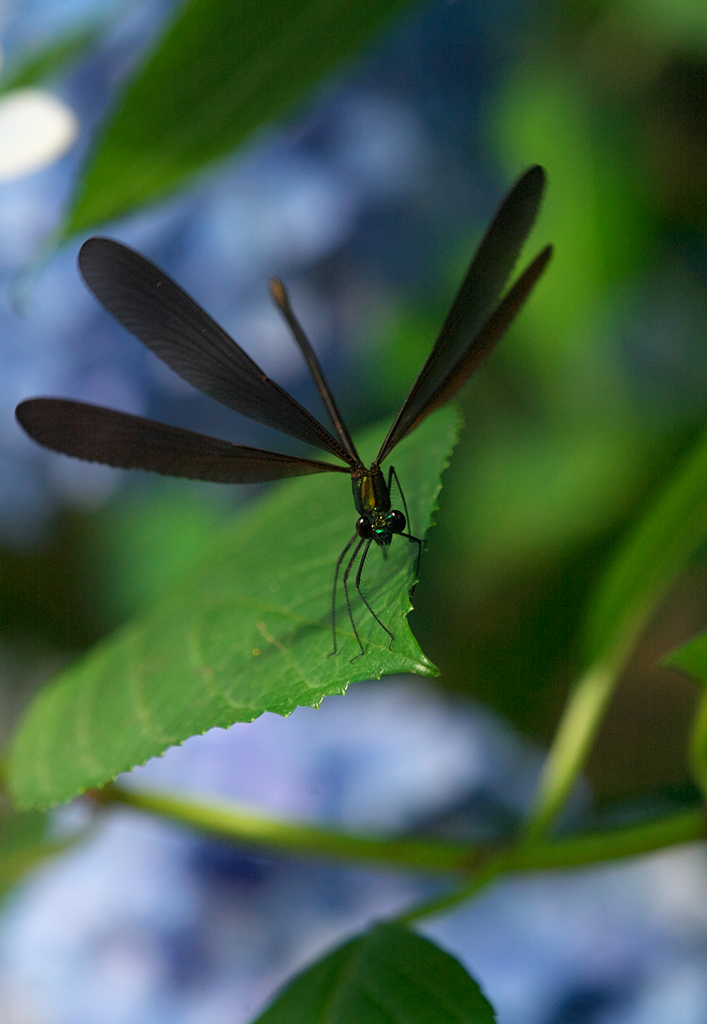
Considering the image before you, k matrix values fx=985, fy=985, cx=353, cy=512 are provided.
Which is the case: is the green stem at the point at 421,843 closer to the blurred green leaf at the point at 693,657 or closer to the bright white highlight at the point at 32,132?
the blurred green leaf at the point at 693,657

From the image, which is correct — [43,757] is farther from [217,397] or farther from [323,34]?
[323,34]

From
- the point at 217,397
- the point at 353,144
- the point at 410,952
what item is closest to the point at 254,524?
the point at 217,397

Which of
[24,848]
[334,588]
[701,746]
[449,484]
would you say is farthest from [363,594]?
[449,484]

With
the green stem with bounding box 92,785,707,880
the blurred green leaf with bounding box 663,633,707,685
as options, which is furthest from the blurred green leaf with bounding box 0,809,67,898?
the blurred green leaf with bounding box 663,633,707,685

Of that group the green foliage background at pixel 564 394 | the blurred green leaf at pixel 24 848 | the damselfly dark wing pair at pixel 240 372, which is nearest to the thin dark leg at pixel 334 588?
the damselfly dark wing pair at pixel 240 372

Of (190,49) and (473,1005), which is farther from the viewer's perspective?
(190,49)

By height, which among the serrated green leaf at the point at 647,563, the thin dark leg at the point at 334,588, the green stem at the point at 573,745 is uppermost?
the thin dark leg at the point at 334,588

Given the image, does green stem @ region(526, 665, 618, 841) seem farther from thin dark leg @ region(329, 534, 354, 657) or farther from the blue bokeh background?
thin dark leg @ region(329, 534, 354, 657)

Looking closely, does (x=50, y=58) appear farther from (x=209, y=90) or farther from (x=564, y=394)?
(x=564, y=394)
